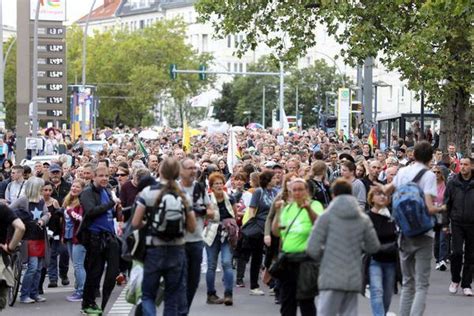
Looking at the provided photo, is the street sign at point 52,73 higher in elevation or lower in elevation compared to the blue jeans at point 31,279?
higher

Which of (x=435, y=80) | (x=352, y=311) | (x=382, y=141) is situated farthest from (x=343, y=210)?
(x=382, y=141)

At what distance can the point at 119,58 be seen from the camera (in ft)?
388

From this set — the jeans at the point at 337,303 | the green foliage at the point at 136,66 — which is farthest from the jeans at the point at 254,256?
the green foliage at the point at 136,66

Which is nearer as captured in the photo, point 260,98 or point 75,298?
point 75,298

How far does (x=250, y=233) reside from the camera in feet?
59.3

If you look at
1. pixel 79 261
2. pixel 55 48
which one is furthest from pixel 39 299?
pixel 55 48

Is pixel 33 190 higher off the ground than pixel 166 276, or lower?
higher

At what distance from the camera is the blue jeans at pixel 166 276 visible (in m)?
12.8

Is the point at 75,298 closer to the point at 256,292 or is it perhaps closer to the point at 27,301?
the point at 27,301

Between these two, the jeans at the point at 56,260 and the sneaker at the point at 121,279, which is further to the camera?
the sneaker at the point at 121,279

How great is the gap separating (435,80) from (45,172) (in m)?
12.2

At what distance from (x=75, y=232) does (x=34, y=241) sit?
1051 mm

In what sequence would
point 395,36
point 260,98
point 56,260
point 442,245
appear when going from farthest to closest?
point 260,98 < point 395,36 < point 442,245 < point 56,260

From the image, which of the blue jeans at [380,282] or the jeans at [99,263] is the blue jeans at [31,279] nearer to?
the jeans at [99,263]
